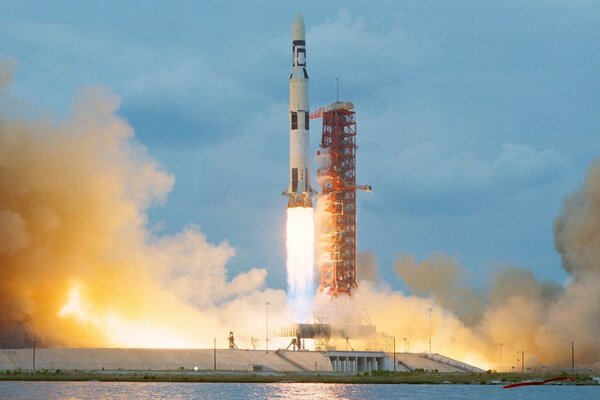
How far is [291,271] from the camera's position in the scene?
548ft

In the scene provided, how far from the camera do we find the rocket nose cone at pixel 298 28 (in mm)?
165625

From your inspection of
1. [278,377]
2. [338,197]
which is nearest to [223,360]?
[278,377]

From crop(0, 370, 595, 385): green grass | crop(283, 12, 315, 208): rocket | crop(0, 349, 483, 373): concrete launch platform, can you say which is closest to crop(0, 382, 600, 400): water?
crop(0, 370, 595, 385): green grass

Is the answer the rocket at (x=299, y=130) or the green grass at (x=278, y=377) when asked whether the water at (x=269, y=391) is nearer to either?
the green grass at (x=278, y=377)

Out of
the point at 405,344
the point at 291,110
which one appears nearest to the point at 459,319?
the point at 405,344

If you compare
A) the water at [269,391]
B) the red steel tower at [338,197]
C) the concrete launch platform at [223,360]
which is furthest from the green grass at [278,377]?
the red steel tower at [338,197]

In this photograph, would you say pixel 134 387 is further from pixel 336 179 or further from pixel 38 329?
pixel 336 179

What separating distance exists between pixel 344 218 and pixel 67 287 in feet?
105

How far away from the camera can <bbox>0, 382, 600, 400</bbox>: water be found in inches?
5167

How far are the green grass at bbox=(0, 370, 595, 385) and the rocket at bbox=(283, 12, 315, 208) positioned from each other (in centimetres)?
1801

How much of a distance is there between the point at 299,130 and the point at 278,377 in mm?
26223

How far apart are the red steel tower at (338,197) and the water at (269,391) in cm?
2520

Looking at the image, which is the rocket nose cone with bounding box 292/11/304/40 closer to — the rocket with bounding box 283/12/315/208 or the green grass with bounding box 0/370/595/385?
the rocket with bounding box 283/12/315/208

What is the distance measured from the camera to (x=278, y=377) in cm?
15400
